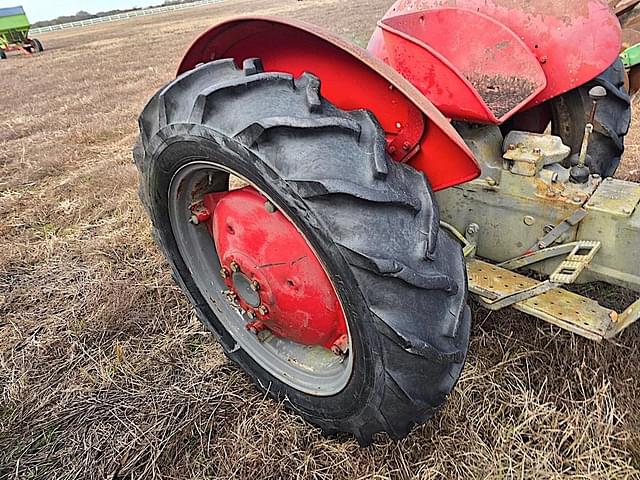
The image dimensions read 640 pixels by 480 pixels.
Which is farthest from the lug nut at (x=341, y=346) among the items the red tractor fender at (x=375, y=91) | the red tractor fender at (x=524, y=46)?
the red tractor fender at (x=524, y=46)

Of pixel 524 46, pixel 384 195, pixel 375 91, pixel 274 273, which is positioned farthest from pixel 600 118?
pixel 274 273

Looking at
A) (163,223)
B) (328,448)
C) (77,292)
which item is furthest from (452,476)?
(77,292)

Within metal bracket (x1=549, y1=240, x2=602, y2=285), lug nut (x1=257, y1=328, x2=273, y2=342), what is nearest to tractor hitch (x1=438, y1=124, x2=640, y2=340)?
metal bracket (x1=549, y1=240, x2=602, y2=285)

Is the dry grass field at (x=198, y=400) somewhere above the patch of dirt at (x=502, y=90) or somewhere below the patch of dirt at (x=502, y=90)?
below

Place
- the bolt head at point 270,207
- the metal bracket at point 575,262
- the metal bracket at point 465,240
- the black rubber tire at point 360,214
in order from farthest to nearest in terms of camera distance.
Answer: the metal bracket at point 465,240 → the bolt head at point 270,207 → the metal bracket at point 575,262 → the black rubber tire at point 360,214

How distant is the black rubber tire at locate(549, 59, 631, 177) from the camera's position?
199 centimetres

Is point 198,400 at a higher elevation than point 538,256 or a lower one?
lower

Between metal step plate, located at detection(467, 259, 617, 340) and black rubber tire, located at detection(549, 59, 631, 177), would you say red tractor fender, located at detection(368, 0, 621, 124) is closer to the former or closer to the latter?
black rubber tire, located at detection(549, 59, 631, 177)

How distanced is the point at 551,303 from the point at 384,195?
0.69 metres

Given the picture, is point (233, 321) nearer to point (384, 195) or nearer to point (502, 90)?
point (384, 195)

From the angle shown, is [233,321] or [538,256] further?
[233,321]

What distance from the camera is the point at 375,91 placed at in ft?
4.46

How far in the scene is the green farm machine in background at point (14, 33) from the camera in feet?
51.6

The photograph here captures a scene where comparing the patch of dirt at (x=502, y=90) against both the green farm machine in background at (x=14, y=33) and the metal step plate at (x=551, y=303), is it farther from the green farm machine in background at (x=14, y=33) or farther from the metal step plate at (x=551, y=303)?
the green farm machine in background at (x=14, y=33)
